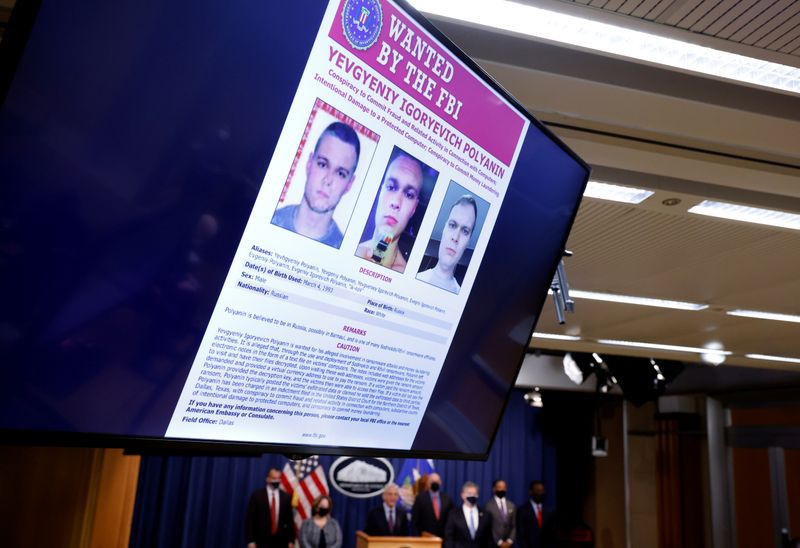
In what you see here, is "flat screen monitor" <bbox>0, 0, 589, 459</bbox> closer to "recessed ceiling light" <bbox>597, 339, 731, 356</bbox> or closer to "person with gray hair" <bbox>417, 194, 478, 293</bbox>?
"person with gray hair" <bbox>417, 194, 478, 293</bbox>

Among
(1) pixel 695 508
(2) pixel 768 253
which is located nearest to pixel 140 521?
(1) pixel 695 508

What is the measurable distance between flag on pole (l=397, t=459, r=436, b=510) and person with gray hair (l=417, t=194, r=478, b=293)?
313 inches

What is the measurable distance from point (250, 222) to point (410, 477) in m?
8.60

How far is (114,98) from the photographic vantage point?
862 mm

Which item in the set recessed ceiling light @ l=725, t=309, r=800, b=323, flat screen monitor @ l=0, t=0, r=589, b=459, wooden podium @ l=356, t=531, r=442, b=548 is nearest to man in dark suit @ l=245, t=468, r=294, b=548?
wooden podium @ l=356, t=531, r=442, b=548

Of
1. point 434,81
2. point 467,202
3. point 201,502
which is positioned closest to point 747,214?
point 467,202

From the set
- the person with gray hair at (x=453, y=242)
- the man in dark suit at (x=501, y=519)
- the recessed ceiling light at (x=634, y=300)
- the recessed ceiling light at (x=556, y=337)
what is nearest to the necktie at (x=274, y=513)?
the man in dark suit at (x=501, y=519)

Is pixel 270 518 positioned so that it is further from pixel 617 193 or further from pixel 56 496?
pixel 617 193

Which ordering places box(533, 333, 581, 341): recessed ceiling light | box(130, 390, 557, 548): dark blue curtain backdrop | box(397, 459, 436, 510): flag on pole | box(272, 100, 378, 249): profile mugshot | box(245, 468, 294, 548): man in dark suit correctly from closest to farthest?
box(272, 100, 378, 249): profile mugshot < box(533, 333, 581, 341): recessed ceiling light < box(245, 468, 294, 548): man in dark suit < box(130, 390, 557, 548): dark blue curtain backdrop < box(397, 459, 436, 510): flag on pole

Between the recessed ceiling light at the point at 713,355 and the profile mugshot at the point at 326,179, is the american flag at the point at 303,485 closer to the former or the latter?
the recessed ceiling light at the point at 713,355

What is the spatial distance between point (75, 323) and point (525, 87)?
4.60 ft

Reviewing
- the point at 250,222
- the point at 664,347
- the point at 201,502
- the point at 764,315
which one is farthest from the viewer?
the point at 201,502

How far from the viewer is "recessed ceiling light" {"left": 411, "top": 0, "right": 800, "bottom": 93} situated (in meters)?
1.57

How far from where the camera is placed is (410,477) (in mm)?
9141
